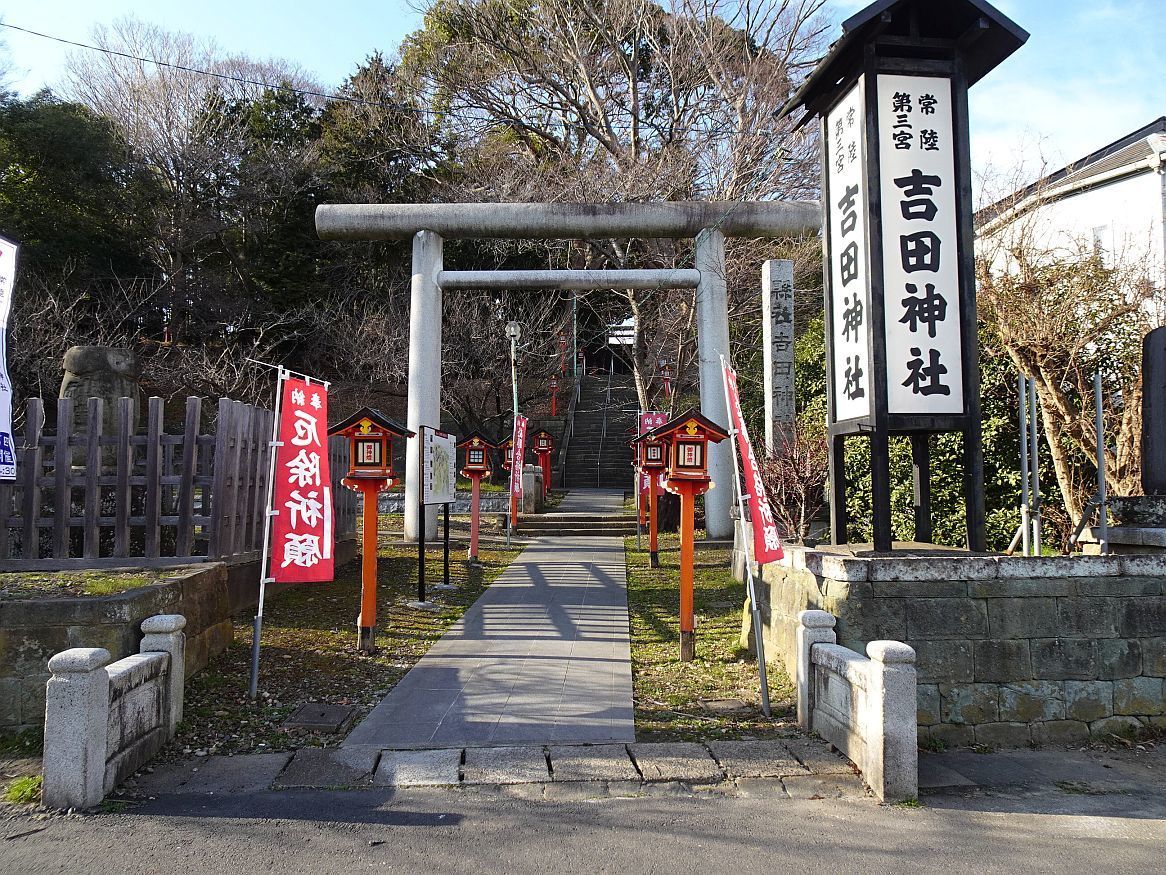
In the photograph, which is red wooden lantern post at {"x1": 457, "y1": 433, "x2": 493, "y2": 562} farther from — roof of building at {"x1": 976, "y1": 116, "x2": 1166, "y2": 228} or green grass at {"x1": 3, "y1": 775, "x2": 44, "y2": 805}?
green grass at {"x1": 3, "y1": 775, "x2": 44, "y2": 805}

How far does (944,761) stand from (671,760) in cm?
168

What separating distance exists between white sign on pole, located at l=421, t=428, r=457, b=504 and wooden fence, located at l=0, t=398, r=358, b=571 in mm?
2002

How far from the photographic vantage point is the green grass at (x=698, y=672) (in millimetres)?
5328

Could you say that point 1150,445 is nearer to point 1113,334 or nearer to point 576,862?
point 1113,334

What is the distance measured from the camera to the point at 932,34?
590 centimetres

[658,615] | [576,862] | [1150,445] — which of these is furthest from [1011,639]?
[658,615]

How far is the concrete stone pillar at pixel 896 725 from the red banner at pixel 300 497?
4.04 metres

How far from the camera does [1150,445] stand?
5699 millimetres

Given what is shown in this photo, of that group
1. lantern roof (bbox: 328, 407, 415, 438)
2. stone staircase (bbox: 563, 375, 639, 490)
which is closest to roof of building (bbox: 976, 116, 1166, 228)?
lantern roof (bbox: 328, 407, 415, 438)

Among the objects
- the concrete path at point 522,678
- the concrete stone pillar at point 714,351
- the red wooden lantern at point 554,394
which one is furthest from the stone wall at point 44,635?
the red wooden lantern at point 554,394

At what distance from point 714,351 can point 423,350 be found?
194 inches

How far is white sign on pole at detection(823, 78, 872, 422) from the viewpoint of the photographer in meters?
5.72

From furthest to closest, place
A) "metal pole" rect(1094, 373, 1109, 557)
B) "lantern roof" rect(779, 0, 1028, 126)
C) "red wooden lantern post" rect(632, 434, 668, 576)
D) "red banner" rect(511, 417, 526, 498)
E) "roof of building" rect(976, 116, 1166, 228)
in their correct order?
"red banner" rect(511, 417, 526, 498) → "red wooden lantern post" rect(632, 434, 668, 576) → "roof of building" rect(976, 116, 1166, 228) → "metal pole" rect(1094, 373, 1109, 557) → "lantern roof" rect(779, 0, 1028, 126)

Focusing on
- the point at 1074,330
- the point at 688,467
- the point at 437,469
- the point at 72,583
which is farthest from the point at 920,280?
the point at 72,583
